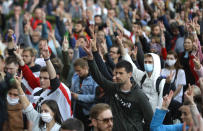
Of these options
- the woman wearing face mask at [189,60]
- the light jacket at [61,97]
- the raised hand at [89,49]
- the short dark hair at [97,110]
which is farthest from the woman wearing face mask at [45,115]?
the woman wearing face mask at [189,60]

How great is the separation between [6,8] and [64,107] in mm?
12611

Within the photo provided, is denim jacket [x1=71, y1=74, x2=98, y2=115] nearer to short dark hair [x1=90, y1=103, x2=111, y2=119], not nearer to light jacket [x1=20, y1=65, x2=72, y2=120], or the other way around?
light jacket [x1=20, y1=65, x2=72, y2=120]

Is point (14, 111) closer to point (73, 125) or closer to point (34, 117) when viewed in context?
point (34, 117)

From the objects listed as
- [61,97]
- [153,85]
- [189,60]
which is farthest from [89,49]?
[189,60]

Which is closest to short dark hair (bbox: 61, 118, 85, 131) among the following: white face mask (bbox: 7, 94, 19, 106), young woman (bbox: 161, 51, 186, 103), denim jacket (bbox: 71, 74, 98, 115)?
white face mask (bbox: 7, 94, 19, 106)

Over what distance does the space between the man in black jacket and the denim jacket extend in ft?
3.06

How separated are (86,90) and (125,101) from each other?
144 cm

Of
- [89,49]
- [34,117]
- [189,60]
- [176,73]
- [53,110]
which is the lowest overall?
[34,117]

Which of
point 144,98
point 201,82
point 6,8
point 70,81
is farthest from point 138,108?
point 6,8

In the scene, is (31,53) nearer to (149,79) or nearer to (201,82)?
(149,79)

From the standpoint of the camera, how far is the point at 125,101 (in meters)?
5.23

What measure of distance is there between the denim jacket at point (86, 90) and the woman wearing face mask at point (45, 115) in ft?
4.10

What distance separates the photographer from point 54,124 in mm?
5004

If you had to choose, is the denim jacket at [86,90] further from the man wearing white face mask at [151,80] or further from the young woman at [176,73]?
the young woman at [176,73]
